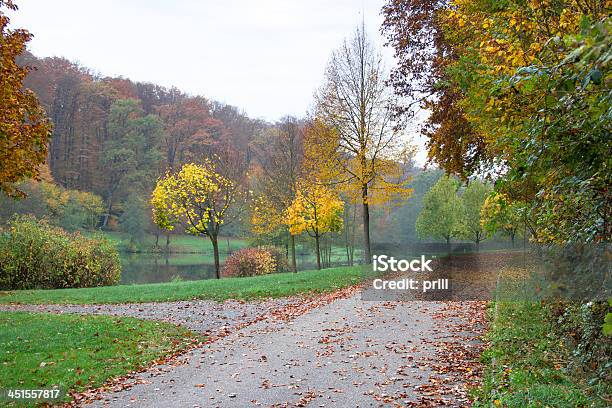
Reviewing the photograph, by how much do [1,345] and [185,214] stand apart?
14.8 metres

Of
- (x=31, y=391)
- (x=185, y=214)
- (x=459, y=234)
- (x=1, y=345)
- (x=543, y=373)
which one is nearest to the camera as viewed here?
(x=543, y=373)

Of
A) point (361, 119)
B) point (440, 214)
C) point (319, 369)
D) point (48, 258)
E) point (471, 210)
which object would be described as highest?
point (361, 119)

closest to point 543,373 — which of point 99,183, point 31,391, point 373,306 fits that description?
point 31,391

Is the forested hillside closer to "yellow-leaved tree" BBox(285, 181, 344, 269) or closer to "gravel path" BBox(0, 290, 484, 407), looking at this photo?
"yellow-leaved tree" BBox(285, 181, 344, 269)

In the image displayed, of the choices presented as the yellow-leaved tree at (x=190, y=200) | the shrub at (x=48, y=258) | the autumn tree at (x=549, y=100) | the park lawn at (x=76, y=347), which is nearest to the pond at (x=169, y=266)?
the yellow-leaved tree at (x=190, y=200)

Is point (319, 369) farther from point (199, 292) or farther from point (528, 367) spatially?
point (199, 292)

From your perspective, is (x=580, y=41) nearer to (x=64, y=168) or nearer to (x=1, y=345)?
(x=1, y=345)

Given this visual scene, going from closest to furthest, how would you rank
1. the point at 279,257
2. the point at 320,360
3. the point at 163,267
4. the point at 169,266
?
1. the point at 320,360
2. the point at 279,257
3. the point at 163,267
4. the point at 169,266

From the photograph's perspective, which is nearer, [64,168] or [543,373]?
[543,373]

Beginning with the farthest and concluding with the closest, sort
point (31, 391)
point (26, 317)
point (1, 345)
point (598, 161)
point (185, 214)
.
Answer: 1. point (185, 214)
2. point (26, 317)
3. point (1, 345)
4. point (31, 391)
5. point (598, 161)

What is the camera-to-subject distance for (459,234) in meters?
35.3

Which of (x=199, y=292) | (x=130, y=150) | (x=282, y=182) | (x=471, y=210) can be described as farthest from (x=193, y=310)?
(x=130, y=150)

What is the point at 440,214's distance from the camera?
3447 centimetres

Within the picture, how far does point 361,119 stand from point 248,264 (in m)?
10.9
